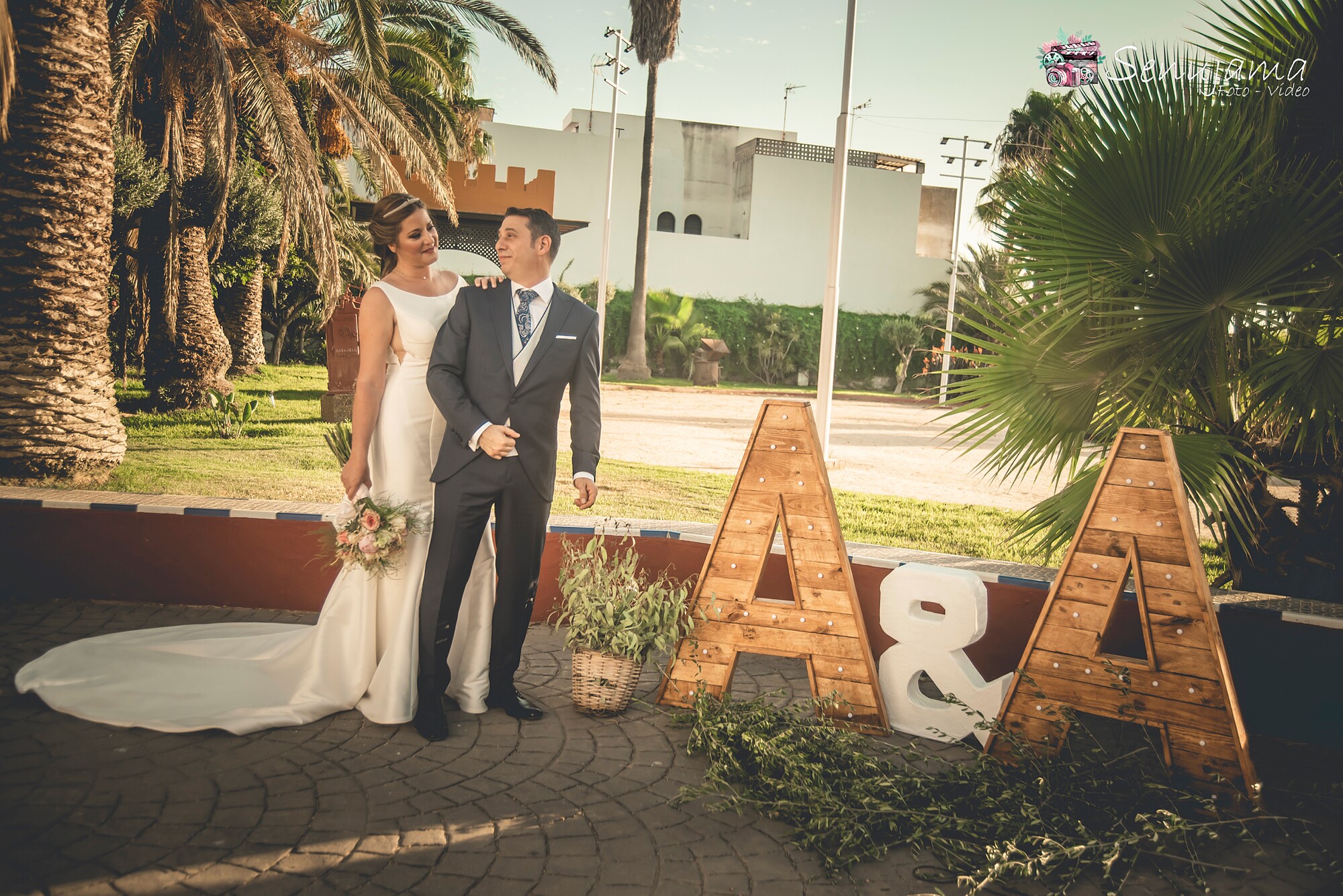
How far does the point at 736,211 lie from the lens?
149 feet

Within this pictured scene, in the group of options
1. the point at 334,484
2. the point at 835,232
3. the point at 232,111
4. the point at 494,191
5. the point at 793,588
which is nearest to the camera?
the point at 793,588

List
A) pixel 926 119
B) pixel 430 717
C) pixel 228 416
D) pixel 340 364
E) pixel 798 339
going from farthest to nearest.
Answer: pixel 798 339, pixel 926 119, pixel 340 364, pixel 228 416, pixel 430 717

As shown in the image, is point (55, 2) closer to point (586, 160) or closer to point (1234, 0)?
A: point (1234, 0)

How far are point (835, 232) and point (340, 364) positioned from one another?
756 centimetres

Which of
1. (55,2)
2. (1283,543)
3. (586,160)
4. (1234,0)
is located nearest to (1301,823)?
(1283,543)

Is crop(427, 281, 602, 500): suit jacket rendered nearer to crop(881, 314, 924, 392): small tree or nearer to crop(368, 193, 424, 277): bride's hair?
crop(368, 193, 424, 277): bride's hair

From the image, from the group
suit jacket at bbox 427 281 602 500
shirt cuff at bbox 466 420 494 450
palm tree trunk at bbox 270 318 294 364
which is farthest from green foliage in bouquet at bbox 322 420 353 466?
palm tree trunk at bbox 270 318 294 364

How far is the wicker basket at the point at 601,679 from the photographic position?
165 inches

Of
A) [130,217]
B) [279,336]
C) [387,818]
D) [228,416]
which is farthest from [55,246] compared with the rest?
[279,336]

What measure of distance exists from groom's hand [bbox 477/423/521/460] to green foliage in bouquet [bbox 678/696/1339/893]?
1446mm

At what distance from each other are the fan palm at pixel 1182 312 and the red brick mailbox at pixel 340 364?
1060 cm

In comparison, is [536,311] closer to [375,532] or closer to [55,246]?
[375,532]

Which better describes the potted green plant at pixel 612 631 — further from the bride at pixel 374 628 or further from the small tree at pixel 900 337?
the small tree at pixel 900 337

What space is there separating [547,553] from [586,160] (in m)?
36.2
